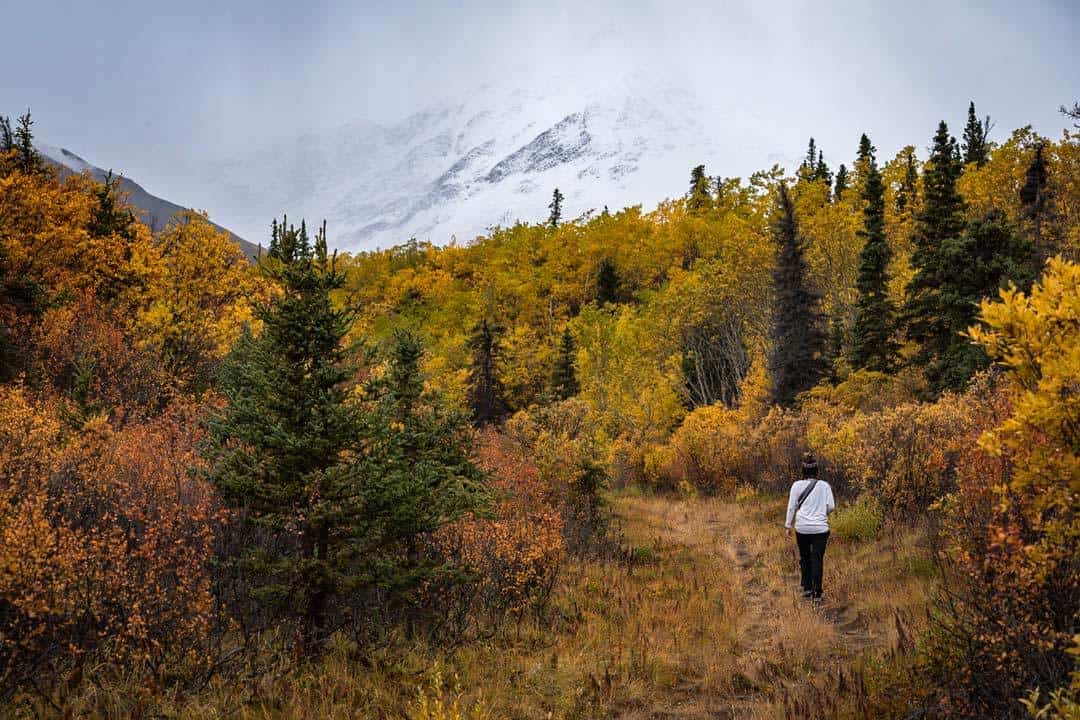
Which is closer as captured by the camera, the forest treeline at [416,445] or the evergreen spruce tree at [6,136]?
the forest treeline at [416,445]

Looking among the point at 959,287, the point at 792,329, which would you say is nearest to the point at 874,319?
the point at 792,329

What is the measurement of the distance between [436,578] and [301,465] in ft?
6.32

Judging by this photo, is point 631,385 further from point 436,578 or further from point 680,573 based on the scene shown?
point 436,578

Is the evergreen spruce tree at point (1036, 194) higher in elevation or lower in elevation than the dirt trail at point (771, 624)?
higher

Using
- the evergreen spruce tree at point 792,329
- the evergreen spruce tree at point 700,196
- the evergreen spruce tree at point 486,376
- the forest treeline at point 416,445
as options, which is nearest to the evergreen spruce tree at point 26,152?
the forest treeline at point 416,445

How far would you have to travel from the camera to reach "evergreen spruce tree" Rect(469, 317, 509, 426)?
40188 millimetres

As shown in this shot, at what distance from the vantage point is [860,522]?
9602mm

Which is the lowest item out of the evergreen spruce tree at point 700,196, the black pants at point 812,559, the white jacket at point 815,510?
the black pants at point 812,559

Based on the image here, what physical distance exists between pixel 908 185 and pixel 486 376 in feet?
92.7

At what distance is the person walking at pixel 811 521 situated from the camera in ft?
23.4

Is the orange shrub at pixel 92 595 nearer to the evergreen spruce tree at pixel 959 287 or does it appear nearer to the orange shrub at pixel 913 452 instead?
the orange shrub at pixel 913 452

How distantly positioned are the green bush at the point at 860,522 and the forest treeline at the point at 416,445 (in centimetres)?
8

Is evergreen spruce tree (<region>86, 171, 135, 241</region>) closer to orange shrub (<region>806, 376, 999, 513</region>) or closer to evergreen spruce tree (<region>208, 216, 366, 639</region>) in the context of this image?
evergreen spruce tree (<region>208, 216, 366, 639</region>)

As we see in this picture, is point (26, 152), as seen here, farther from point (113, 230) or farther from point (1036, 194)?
point (1036, 194)
